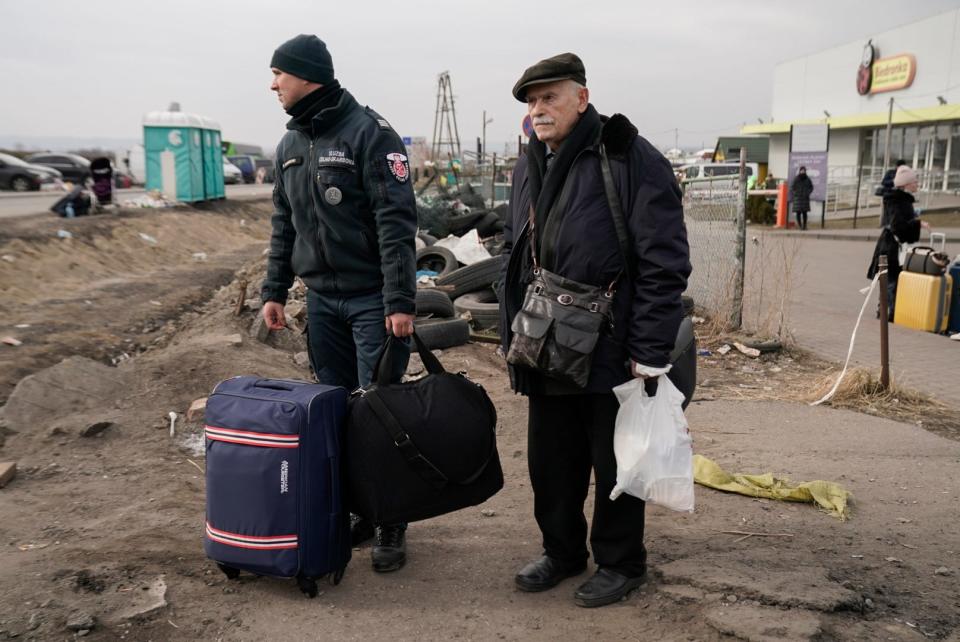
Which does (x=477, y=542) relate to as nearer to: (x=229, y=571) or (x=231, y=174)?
(x=229, y=571)

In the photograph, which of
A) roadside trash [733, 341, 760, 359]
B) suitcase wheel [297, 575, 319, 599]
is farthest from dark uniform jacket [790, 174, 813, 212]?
suitcase wheel [297, 575, 319, 599]

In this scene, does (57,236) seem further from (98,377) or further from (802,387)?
(802,387)

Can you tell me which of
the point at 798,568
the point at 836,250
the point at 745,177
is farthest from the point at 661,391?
the point at 836,250

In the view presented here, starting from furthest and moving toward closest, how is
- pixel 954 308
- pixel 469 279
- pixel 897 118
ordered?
pixel 897 118, pixel 469 279, pixel 954 308

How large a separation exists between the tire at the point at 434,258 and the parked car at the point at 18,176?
2342cm

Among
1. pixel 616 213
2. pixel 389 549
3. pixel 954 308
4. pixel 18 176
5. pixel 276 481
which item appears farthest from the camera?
pixel 18 176

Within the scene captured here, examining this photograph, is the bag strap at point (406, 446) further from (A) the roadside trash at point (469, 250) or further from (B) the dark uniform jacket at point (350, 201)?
(A) the roadside trash at point (469, 250)

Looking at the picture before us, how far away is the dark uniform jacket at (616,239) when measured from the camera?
287 centimetres

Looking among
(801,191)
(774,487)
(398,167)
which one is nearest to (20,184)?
(801,191)

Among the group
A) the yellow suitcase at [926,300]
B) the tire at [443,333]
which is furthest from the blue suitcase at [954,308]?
the tire at [443,333]

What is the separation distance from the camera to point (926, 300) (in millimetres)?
9055

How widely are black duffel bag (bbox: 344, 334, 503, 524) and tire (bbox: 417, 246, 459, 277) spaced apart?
8228 mm

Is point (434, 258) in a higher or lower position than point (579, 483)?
higher

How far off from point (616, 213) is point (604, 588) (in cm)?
142
